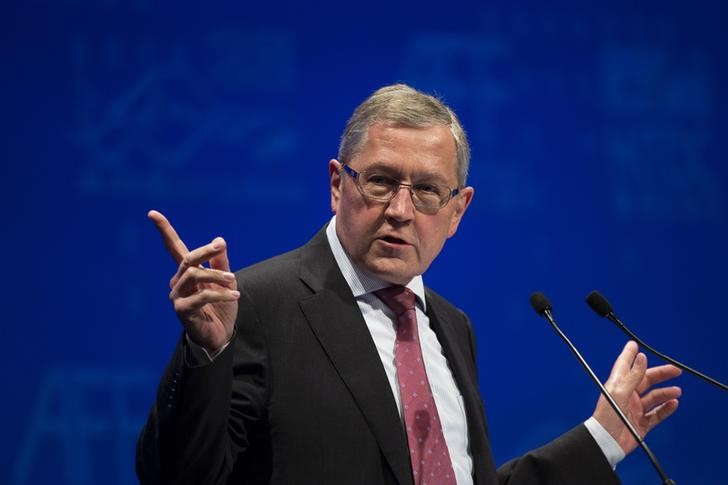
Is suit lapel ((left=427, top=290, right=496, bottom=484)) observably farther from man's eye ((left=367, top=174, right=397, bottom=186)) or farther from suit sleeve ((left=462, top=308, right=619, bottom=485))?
man's eye ((left=367, top=174, right=397, bottom=186))

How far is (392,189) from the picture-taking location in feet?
6.66

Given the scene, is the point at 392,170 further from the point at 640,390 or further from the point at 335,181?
the point at 640,390

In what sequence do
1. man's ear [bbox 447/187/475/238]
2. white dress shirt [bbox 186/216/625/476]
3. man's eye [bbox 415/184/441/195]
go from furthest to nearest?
man's ear [bbox 447/187/475/238], man's eye [bbox 415/184/441/195], white dress shirt [bbox 186/216/625/476]

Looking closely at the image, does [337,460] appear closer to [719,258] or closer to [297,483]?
[297,483]

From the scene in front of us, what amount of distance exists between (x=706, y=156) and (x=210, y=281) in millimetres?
2859

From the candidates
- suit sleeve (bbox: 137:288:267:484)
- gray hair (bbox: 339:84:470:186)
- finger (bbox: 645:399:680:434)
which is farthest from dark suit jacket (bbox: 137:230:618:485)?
finger (bbox: 645:399:680:434)

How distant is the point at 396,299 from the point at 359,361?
0.24m

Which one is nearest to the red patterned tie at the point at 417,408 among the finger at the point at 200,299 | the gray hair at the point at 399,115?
the gray hair at the point at 399,115

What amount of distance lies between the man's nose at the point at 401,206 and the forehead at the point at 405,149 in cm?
5

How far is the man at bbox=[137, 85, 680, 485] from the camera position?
4.99 ft

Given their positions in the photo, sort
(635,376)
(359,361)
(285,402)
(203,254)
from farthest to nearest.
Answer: (635,376), (359,361), (285,402), (203,254)

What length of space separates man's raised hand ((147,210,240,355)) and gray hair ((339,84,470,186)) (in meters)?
0.69

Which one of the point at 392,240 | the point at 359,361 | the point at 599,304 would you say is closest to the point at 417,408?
the point at 359,361

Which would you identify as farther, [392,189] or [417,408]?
[392,189]
